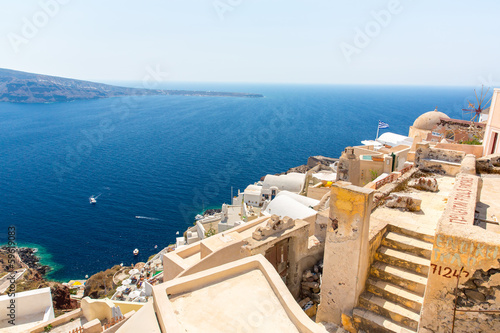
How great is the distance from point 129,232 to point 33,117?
126 metres

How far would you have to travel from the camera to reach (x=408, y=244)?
8.89m

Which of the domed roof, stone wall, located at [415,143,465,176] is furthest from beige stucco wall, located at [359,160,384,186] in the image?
the domed roof

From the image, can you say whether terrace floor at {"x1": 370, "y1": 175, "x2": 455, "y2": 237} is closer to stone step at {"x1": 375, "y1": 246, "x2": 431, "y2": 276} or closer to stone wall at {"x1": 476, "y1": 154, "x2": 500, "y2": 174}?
stone step at {"x1": 375, "y1": 246, "x2": 431, "y2": 276}

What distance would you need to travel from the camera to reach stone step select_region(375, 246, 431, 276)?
8312 millimetres

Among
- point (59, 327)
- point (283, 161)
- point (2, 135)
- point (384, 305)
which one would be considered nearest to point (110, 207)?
point (283, 161)

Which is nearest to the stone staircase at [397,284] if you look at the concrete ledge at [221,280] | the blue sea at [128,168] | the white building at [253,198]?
the concrete ledge at [221,280]

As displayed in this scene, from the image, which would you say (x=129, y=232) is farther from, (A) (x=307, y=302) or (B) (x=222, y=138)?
(B) (x=222, y=138)

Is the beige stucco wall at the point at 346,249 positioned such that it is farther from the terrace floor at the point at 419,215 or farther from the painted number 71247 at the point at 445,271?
the painted number 71247 at the point at 445,271

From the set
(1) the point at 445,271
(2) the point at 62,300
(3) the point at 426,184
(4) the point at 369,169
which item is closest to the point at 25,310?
(2) the point at 62,300

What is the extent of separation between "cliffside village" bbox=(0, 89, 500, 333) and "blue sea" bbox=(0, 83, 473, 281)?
108 feet

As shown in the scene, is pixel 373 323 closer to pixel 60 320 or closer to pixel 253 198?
pixel 60 320

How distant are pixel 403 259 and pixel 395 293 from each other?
1028 mm

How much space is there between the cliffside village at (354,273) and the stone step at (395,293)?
0.08 ft

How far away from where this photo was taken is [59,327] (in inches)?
458
